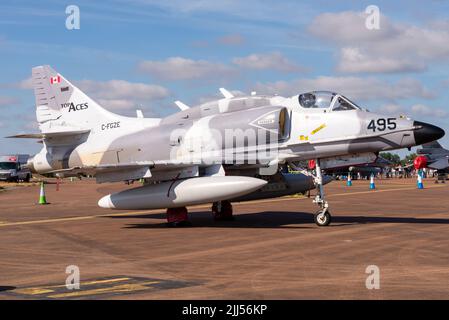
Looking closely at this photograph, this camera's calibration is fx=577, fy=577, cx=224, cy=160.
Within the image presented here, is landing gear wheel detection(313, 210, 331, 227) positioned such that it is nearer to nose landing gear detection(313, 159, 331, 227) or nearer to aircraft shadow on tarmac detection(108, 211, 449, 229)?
nose landing gear detection(313, 159, 331, 227)

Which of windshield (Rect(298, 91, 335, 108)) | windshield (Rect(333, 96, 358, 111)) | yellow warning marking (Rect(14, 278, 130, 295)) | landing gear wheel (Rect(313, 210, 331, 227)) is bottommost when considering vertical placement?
yellow warning marking (Rect(14, 278, 130, 295))

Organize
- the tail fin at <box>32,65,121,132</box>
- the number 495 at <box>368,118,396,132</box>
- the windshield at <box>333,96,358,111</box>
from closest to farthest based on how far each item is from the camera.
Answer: the number 495 at <box>368,118,396,132</box>
the windshield at <box>333,96,358,111</box>
the tail fin at <box>32,65,121,132</box>

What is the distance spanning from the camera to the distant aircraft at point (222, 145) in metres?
14.9

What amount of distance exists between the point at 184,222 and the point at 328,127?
4987 millimetres

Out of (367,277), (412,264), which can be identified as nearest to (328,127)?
(412,264)

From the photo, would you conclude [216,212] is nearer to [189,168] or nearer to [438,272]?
[189,168]

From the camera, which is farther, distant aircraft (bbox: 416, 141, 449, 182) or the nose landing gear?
distant aircraft (bbox: 416, 141, 449, 182)

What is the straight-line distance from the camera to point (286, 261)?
10023mm

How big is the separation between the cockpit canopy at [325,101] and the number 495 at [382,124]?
761mm

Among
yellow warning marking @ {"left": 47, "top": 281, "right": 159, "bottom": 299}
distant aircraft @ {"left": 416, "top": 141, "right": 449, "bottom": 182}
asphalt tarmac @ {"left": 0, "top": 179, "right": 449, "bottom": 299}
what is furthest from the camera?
distant aircraft @ {"left": 416, "top": 141, "right": 449, "bottom": 182}

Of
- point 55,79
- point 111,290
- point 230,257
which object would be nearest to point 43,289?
point 111,290

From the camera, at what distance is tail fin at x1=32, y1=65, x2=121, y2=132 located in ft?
61.8

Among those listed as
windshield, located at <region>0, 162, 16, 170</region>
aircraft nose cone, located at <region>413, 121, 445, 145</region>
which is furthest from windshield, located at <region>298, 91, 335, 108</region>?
windshield, located at <region>0, 162, 16, 170</region>

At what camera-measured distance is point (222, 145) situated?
1611cm
